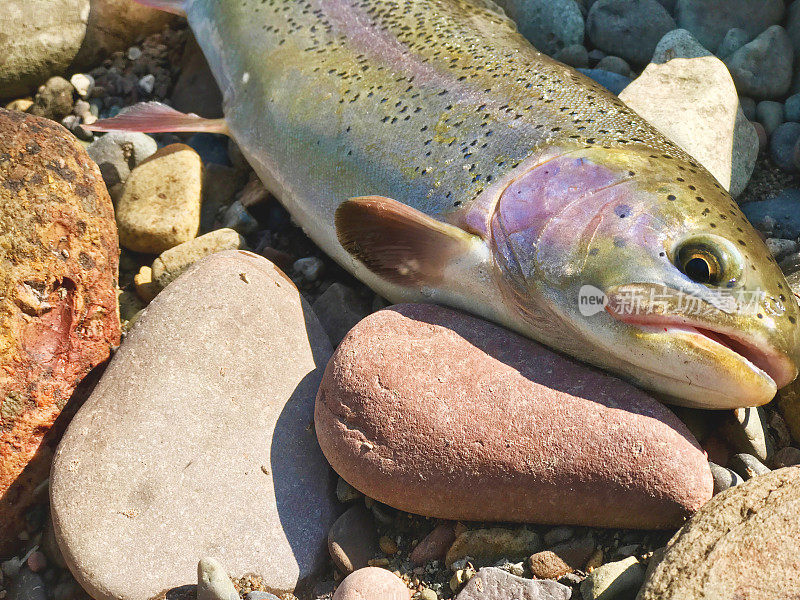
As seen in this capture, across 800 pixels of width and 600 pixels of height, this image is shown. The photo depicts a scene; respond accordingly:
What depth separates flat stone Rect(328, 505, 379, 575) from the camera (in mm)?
3271

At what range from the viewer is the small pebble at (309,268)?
4609mm

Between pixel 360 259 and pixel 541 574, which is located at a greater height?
pixel 360 259

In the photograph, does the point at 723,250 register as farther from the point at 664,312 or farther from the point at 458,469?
the point at 458,469

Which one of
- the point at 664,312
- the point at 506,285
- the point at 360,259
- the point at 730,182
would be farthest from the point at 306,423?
the point at 730,182

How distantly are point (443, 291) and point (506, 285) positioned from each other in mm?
371

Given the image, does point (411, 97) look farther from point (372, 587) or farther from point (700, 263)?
point (372, 587)

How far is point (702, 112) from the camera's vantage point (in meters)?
4.53

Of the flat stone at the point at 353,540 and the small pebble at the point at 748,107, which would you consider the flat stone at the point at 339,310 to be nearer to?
the flat stone at the point at 353,540

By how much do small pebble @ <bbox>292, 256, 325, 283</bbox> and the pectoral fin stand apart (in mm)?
723

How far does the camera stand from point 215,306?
150 inches

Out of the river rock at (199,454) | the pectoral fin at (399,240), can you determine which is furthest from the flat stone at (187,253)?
the pectoral fin at (399,240)

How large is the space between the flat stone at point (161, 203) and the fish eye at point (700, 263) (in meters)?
2.87

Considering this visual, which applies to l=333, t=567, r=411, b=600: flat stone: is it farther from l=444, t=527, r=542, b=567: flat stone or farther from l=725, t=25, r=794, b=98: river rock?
l=725, t=25, r=794, b=98: river rock

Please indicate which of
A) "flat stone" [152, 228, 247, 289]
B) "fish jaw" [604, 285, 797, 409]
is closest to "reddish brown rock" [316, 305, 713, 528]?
"fish jaw" [604, 285, 797, 409]
